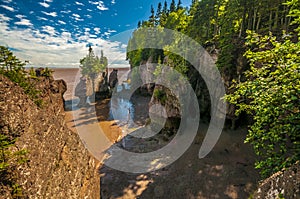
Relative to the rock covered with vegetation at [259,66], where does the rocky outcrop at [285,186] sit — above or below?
below

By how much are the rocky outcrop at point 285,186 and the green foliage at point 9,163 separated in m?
6.51

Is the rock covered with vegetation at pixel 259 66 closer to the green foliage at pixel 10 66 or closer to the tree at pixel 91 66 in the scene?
the green foliage at pixel 10 66

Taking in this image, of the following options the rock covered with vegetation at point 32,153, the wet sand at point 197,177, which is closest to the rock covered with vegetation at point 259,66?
the wet sand at point 197,177

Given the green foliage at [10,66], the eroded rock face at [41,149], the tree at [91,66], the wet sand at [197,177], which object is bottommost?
the wet sand at [197,177]

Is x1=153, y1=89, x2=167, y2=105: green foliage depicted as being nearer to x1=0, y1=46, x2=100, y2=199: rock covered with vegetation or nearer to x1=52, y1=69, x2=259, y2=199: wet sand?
x1=52, y1=69, x2=259, y2=199: wet sand

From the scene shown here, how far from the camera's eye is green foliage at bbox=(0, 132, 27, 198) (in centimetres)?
453

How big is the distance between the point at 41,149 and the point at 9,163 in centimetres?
139

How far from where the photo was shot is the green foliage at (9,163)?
178 inches

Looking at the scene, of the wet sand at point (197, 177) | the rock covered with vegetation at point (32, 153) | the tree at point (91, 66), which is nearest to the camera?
the rock covered with vegetation at point (32, 153)

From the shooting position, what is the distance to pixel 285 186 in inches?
129

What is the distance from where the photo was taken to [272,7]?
2228cm

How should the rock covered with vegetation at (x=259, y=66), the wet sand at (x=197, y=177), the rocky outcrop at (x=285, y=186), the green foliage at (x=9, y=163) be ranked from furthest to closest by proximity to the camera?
the wet sand at (x=197, y=177) → the rock covered with vegetation at (x=259, y=66) → the green foliage at (x=9, y=163) → the rocky outcrop at (x=285, y=186)

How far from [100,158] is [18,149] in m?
14.8

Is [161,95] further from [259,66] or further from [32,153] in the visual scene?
[32,153]
